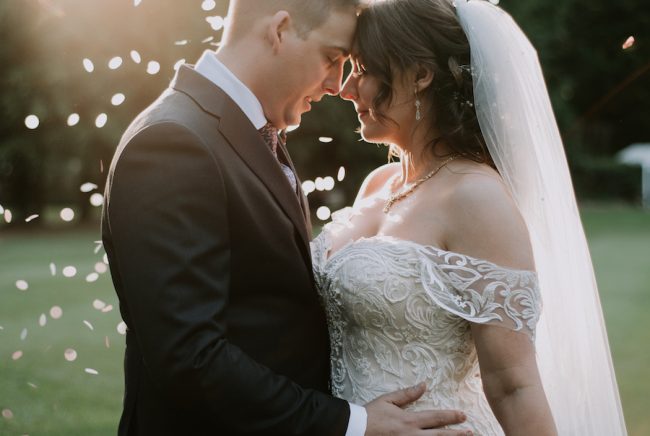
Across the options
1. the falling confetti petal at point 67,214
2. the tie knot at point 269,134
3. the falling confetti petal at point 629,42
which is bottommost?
the falling confetti petal at point 67,214

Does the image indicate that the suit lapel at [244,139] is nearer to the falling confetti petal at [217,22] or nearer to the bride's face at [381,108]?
the bride's face at [381,108]

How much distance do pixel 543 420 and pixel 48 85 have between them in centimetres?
1895

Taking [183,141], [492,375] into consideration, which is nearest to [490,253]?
[492,375]

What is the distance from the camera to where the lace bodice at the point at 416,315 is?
2.92 meters

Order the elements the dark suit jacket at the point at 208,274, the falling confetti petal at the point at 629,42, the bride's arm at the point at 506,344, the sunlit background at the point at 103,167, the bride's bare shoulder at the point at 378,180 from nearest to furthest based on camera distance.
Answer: the dark suit jacket at the point at 208,274 < the bride's arm at the point at 506,344 < the falling confetti petal at the point at 629,42 < the bride's bare shoulder at the point at 378,180 < the sunlit background at the point at 103,167

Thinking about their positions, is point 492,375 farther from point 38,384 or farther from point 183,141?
point 38,384

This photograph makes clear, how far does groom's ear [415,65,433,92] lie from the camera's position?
10.6 ft

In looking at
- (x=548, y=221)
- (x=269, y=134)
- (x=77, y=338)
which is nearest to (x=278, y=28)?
(x=269, y=134)

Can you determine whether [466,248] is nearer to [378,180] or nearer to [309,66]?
[309,66]

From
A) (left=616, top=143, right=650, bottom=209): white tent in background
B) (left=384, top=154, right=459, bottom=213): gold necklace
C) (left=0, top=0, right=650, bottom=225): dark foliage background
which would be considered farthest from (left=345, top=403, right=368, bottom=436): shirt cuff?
(left=616, top=143, right=650, bottom=209): white tent in background

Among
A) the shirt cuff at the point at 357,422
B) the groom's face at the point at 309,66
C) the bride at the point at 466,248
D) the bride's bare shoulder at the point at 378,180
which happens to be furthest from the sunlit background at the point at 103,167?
the shirt cuff at the point at 357,422

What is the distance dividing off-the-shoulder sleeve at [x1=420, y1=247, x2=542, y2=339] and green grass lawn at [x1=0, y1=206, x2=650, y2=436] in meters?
3.13

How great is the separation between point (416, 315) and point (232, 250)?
765 millimetres

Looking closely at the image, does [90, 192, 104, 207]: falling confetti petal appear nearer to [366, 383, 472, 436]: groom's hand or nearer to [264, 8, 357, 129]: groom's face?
[264, 8, 357, 129]: groom's face
